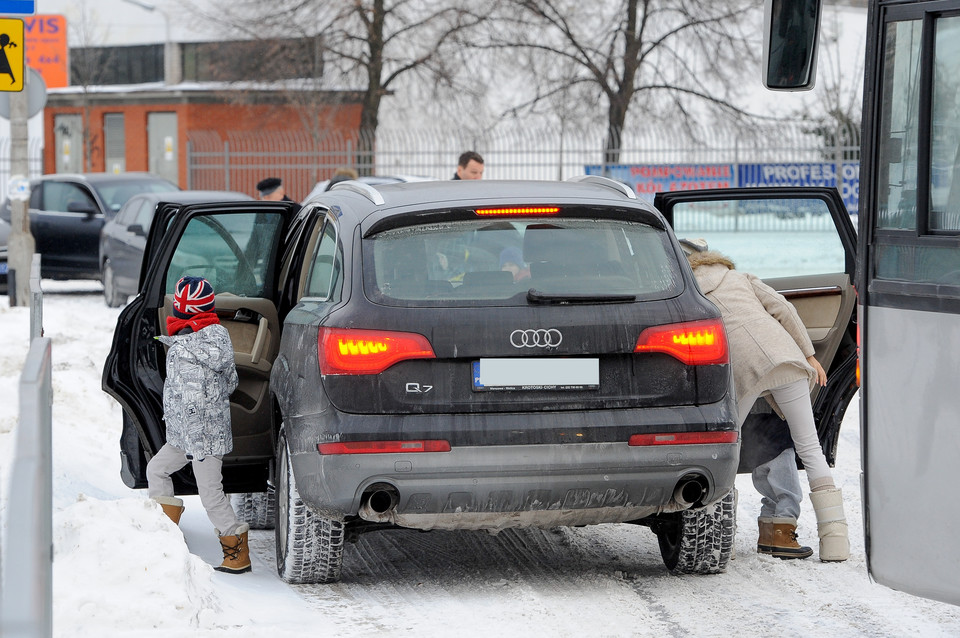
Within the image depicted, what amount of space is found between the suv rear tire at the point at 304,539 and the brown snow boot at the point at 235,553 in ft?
1.11

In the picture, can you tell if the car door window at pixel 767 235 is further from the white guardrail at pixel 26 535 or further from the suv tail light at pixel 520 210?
the white guardrail at pixel 26 535

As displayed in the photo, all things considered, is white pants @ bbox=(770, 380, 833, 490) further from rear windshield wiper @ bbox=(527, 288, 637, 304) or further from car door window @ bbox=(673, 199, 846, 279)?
car door window @ bbox=(673, 199, 846, 279)

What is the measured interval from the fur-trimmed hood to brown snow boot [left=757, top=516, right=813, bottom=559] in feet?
3.66

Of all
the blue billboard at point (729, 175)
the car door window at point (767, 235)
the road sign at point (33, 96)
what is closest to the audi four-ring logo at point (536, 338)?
the car door window at point (767, 235)

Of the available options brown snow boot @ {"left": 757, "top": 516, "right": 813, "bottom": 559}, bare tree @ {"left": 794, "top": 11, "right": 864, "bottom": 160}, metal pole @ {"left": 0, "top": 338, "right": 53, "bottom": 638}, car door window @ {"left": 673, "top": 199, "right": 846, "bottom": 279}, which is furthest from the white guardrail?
bare tree @ {"left": 794, "top": 11, "right": 864, "bottom": 160}

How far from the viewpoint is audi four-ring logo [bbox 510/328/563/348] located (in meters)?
5.26

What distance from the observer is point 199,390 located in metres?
5.98

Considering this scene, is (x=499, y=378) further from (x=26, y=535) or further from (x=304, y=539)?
(x=26, y=535)

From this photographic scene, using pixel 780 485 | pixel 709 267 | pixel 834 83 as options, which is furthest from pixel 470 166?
pixel 834 83

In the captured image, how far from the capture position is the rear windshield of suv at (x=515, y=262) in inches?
211

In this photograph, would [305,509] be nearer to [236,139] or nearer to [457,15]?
[236,139]

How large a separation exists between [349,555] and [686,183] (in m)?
17.0

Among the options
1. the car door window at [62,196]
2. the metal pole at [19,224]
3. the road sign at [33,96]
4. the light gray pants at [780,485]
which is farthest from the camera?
the car door window at [62,196]

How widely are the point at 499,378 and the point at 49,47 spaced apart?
45245mm
